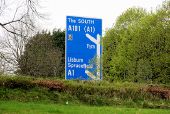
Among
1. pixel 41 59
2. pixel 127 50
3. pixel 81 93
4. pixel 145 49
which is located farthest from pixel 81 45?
pixel 41 59

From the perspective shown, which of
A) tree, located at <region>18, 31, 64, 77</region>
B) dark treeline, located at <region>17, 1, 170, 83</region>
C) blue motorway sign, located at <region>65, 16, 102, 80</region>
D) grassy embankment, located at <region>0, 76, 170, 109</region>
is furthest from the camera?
tree, located at <region>18, 31, 64, 77</region>

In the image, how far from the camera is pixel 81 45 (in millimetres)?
29766

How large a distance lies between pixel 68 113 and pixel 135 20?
5275 cm

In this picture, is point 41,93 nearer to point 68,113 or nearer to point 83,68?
point 83,68

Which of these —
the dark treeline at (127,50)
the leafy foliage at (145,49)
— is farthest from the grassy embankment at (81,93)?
the dark treeline at (127,50)

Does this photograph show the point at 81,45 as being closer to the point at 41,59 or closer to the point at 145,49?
the point at 145,49

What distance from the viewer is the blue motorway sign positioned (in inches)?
1163

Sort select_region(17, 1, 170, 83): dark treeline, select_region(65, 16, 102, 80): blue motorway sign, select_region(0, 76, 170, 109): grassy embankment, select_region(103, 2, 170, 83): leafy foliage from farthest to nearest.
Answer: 1. select_region(17, 1, 170, 83): dark treeline
2. select_region(103, 2, 170, 83): leafy foliage
3. select_region(65, 16, 102, 80): blue motorway sign
4. select_region(0, 76, 170, 109): grassy embankment

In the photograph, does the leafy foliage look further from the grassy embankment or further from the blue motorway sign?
the grassy embankment

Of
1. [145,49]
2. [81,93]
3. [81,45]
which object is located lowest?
[81,93]

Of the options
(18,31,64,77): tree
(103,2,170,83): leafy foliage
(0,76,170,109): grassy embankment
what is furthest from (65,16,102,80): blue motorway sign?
(18,31,64,77): tree

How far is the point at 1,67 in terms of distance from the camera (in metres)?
45.7

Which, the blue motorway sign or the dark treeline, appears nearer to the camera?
the blue motorway sign

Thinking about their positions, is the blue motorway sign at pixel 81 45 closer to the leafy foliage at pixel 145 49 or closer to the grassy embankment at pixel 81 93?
the grassy embankment at pixel 81 93
